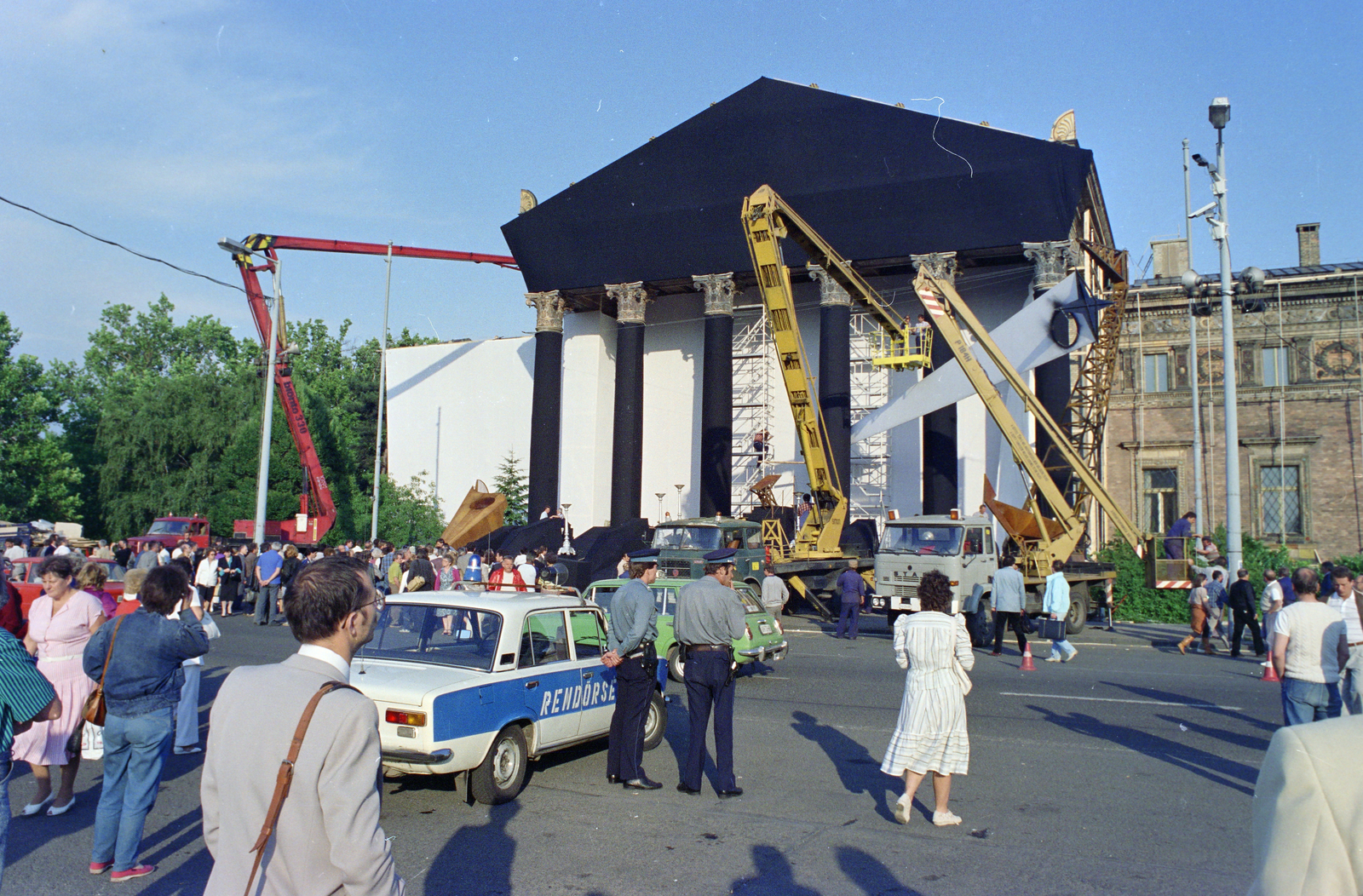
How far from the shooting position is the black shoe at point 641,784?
26.6ft

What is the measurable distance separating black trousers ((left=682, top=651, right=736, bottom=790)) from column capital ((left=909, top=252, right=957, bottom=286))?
2825cm

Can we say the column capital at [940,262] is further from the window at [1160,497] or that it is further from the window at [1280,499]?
the window at [1280,499]

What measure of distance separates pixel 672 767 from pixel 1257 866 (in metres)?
7.44

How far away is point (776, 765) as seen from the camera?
900cm

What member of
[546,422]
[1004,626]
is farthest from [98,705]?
[546,422]

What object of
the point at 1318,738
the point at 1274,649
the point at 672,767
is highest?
the point at 1318,738

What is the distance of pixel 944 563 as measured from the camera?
67.8 feet

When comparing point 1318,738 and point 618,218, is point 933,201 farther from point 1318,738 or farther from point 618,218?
point 1318,738

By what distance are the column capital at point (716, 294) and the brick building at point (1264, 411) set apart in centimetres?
→ 1697

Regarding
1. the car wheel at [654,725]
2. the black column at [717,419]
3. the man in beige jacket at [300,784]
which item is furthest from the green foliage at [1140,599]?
the man in beige jacket at [300,784]

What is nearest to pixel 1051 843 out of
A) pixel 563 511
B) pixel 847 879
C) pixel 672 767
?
pixel 847 879

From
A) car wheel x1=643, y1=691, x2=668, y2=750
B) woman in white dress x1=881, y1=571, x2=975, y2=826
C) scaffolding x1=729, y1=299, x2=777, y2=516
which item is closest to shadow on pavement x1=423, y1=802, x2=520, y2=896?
car wheel x1=643, y1=691, x2=668, y2=750

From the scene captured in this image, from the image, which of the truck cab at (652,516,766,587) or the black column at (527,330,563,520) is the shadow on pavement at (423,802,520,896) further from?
the black column at (527,330,563,520)

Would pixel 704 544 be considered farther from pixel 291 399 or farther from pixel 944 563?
pixel 291 399
